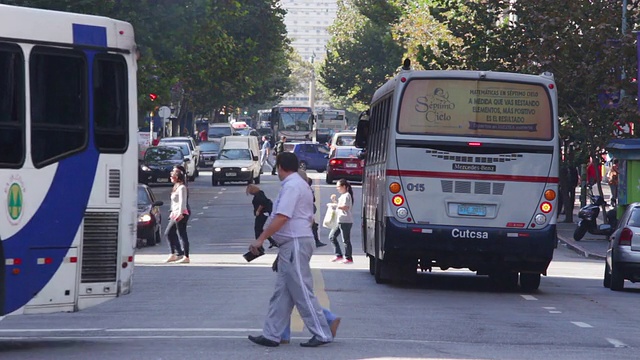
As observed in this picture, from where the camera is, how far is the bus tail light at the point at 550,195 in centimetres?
1903

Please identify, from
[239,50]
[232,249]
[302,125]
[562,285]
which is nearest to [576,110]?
[232,249]

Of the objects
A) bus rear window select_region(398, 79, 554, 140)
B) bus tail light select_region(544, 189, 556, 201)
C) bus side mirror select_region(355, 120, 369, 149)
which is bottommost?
bus tail light select_region(544, 189, 556, 201)

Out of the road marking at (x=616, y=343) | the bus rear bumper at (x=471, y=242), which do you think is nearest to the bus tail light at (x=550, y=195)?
the bus rear bumper at (x=471, y=242)

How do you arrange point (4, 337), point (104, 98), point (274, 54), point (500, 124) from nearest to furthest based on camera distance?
point (104, 98)
point (4, 337)
point (500, 124)
point (274, 54)

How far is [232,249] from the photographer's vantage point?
31234 millimetres

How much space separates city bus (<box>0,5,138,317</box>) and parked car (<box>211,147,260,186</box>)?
42.4 metres

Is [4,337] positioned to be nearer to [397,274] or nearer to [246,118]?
[397,274]

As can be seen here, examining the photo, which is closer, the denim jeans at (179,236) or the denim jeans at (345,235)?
the denim jeans at (179,236)

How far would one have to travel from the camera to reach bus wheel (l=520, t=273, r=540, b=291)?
2061 cm

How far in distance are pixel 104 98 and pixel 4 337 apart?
2.87 metres

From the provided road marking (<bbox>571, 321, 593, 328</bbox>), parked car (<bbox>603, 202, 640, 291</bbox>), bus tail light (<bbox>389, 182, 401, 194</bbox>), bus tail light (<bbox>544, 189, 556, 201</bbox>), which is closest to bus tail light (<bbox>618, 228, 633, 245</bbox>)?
parked car (<bbox>603, 202, 640, 291</bbox>)

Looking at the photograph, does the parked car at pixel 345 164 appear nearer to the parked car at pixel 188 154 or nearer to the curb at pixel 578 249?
the parked car at pixel 188 154

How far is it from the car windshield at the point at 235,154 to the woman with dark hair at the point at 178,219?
29.0 meters

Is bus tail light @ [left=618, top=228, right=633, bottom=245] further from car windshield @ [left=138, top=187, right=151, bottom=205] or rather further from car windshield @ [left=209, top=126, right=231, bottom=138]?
car windshield @ [left=209, top=126, right=231, bottom=138]
